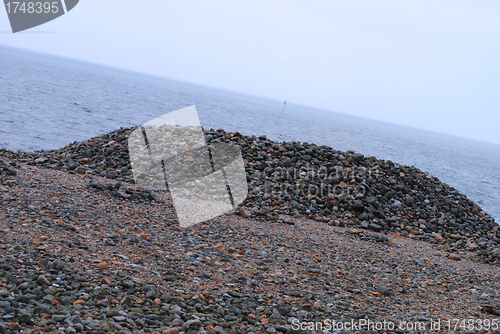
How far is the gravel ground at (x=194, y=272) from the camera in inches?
153

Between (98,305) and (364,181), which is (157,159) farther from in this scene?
(98,305)

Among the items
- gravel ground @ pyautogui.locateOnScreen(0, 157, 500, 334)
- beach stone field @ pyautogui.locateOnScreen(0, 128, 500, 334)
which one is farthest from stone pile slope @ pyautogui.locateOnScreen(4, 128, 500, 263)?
gravel ground @ pyautogui.locateOnScreen(0, 157, 500, 334)

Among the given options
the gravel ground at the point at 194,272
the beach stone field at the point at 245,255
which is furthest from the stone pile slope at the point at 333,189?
the gravel ground at the point at 194,272

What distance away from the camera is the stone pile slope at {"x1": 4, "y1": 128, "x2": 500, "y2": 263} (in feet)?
32.9

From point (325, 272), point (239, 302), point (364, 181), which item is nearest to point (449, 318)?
point (325, 272)

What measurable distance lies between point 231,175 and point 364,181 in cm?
449

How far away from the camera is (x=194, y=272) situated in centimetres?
533

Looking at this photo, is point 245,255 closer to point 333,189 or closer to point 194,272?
point 194,272

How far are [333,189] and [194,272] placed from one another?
705 centimetres

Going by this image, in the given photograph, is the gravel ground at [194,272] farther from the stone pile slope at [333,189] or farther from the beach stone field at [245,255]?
the stone pile slope at [333,189]

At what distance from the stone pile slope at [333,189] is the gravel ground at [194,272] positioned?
0.94m

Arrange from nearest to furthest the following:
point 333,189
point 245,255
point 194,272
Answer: point 194,272 → point 245,255 → point 333,189

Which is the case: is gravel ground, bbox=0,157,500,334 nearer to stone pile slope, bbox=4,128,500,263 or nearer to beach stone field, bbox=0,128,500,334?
beach stone field, bbox=0,128,500,334

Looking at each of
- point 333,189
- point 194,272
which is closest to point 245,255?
point 194,272
